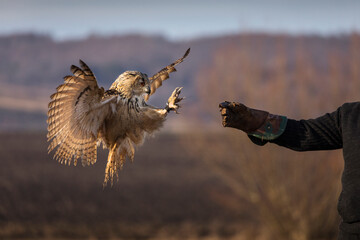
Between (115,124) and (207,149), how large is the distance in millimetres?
15563

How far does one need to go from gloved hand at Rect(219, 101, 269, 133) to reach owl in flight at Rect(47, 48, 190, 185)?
15.6 inches

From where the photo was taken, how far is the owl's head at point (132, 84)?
3848 millimetres

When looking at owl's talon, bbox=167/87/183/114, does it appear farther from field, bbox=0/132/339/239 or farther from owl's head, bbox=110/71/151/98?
field, bbox=0/132/339/239

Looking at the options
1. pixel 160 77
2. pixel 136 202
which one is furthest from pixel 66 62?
pixel 160 77

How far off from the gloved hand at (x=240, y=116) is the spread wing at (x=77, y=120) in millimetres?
827

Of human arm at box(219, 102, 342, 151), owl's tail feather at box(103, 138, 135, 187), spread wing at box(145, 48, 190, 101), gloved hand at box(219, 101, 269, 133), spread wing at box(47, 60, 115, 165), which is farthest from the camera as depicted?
spread wing at box(145, 48, 190, 101)

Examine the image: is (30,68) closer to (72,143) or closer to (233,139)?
(233,139)

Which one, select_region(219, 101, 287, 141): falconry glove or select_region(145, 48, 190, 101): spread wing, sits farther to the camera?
select_region(145, 48, 190, 101): spread wing

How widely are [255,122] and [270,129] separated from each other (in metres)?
0.11

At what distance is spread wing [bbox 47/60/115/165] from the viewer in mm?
3645

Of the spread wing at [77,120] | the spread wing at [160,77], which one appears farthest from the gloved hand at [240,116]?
the spread wing at [77,120]

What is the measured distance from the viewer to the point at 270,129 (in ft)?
11.5

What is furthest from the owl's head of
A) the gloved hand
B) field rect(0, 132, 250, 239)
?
field rect(0, 132, 250, 239)

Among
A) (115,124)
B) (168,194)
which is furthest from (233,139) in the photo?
(115,124)
